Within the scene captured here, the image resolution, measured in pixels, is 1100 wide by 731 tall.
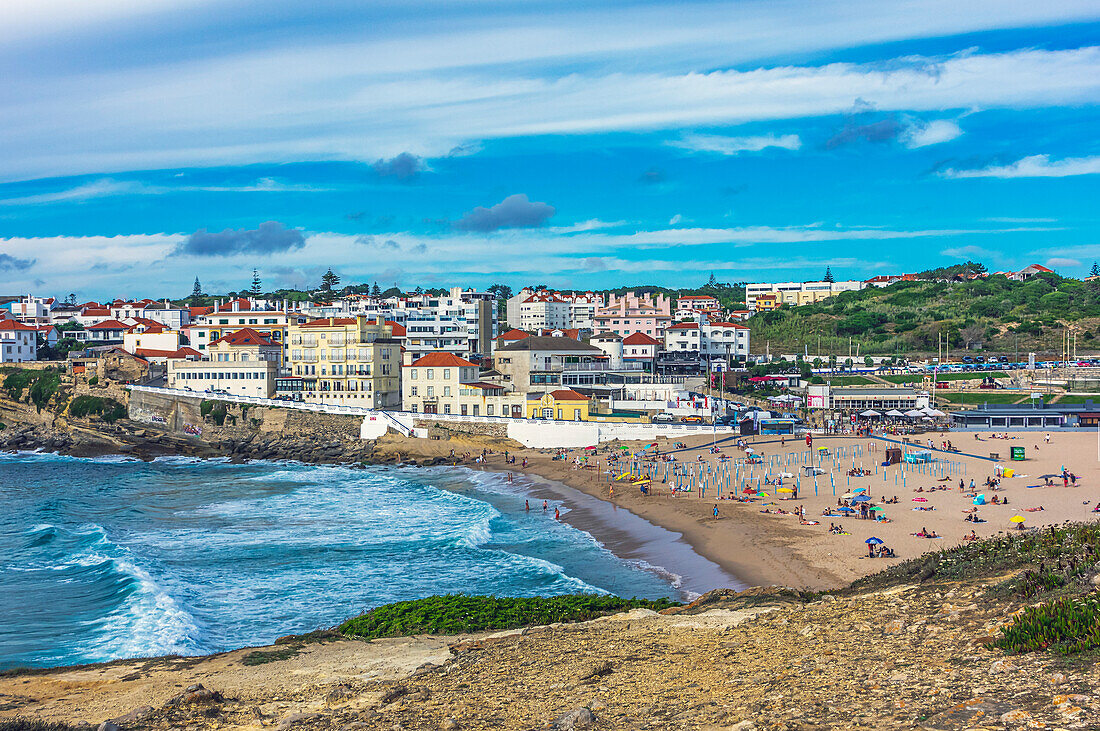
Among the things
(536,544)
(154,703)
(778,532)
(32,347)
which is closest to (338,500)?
(536,544)

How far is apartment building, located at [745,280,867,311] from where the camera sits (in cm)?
16212

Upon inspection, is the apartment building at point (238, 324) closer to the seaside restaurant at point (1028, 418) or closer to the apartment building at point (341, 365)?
the apartment building at point (341, 365)

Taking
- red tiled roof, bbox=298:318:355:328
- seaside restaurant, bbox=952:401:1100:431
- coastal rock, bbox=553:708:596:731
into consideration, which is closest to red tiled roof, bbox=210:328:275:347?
red tiled roof, bbox=298:318:355:328

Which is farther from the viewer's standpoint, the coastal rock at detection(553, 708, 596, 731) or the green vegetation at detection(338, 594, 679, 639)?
the green vegetation at detection(338, 594, 679, 639)

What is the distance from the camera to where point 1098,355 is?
94.1 metres

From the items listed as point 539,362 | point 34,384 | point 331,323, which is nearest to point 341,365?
point 331,323

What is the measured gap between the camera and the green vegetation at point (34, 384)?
246 feet

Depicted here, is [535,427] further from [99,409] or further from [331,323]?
[99,409]

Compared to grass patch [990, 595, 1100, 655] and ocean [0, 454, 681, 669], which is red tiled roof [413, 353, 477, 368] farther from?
grass patch [990, 595, 1100, 655]

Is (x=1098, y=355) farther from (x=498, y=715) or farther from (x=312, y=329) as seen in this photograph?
(x=498, y=715)

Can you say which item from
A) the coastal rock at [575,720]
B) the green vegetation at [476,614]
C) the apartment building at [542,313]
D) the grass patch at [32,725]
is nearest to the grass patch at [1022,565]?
the green vegetation at [476,614]

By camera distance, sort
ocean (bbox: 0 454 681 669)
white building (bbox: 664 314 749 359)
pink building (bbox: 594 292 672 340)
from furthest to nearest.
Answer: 1. pink building (bbox: 594 292 672 340)
2. white building (bbox: 664 314 749 359)
3. ocean (bbox: 0 454 681 669)

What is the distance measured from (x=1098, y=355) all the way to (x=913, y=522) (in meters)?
78.1

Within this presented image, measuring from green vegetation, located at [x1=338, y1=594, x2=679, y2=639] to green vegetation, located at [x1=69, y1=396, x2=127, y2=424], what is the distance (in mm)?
59188
